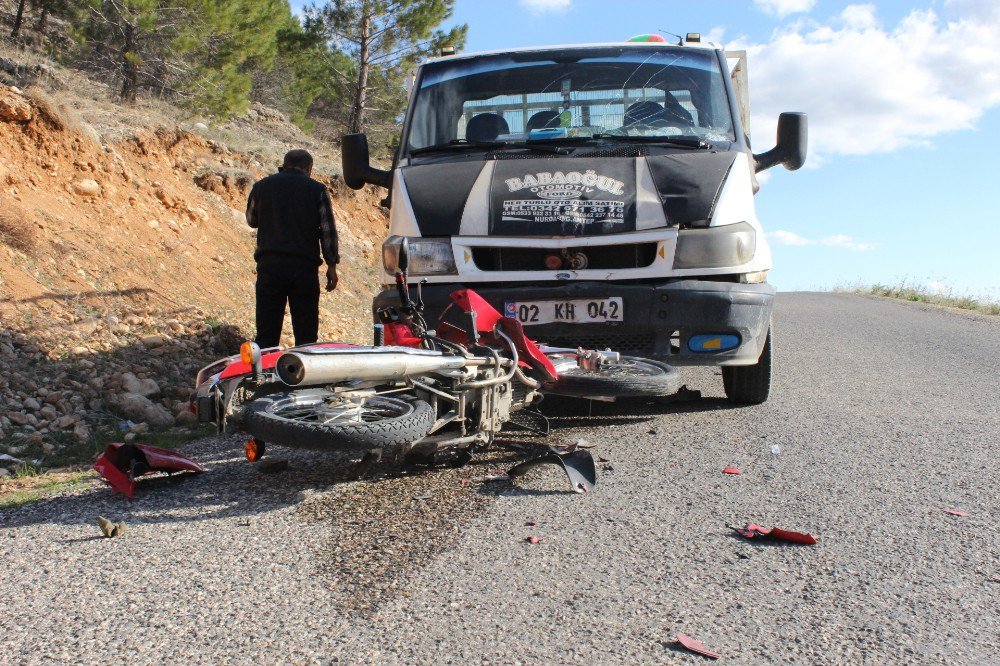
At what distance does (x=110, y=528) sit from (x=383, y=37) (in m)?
21.9

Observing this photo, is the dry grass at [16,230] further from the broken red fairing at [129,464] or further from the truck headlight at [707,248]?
the truck headlight at [707,248]

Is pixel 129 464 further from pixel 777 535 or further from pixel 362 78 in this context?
pixel 362 78

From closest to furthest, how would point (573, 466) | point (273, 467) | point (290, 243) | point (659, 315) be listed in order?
point (573, 466) → point (273, 467) → point (659, 315) → point (290, 243)

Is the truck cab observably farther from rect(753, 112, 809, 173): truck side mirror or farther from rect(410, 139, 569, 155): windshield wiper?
rect(753, 112, 809, 173): truck side mirror

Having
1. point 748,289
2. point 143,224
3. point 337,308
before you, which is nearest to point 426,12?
point 337,308

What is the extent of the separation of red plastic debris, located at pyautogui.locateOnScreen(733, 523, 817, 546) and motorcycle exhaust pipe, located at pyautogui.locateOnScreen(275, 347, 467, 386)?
1416mm

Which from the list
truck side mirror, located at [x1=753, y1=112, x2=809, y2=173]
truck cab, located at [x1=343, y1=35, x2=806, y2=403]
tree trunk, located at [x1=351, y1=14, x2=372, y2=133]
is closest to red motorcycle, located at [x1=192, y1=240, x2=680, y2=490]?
truck cab, located at [x1=343, y1=35, x2=806, y2=403]

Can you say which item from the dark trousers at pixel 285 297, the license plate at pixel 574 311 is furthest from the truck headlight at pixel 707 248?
the dark trousers at pixel 285 297

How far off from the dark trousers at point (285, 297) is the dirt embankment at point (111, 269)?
0.81 meters

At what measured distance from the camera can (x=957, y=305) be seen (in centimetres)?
1972

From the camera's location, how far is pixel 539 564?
303cm

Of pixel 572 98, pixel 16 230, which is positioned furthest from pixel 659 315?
pixel 16 230

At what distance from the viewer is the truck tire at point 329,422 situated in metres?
3.39

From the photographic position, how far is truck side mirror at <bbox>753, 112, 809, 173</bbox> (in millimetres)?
6434
